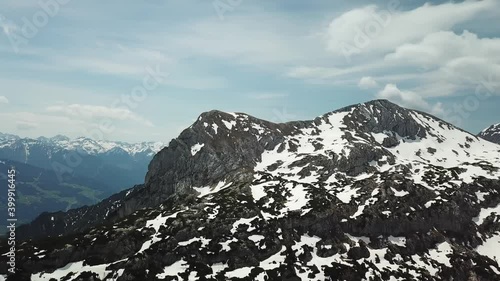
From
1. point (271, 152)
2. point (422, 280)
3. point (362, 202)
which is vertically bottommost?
point (422, 280)

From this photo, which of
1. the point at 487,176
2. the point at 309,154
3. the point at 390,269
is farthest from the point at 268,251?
the point at 487,176

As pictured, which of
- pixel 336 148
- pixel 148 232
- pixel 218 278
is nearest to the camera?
pixel 218 278

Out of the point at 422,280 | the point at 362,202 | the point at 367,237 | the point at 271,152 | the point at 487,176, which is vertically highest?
the point at 271,152

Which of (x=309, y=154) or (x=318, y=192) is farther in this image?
(x=309, y=154)

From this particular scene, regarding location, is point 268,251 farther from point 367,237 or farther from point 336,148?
point 336,148

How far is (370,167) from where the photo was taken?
181 metres

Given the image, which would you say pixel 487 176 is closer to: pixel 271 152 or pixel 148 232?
pixel 271 152

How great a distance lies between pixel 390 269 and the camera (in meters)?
102

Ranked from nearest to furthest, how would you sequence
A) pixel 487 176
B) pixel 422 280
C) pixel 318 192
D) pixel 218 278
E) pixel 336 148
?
1. pixel 218 278
2. pixel 422 280
3. pixel 318 192
4. pixel 487 176
5. pixel 336 148

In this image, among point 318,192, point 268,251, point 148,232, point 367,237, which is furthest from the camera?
point 318,192

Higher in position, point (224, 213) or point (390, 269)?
point (224, 213)

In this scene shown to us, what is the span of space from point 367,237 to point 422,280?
2330 centimetres

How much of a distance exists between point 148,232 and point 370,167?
11095 centimetres

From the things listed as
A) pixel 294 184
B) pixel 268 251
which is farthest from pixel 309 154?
pixel 268 251
